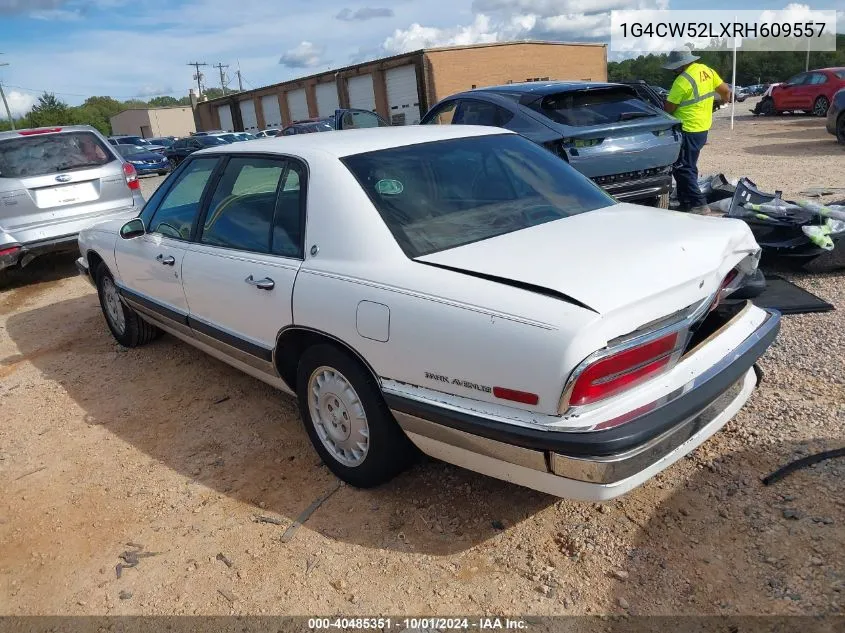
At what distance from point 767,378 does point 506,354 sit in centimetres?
224

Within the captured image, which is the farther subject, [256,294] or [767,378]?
[767,378]

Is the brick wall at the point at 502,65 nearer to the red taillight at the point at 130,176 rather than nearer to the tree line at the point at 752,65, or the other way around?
the tree line at the point at 752,65

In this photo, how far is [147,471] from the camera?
3.49 meters

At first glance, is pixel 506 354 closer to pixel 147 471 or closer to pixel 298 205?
pixel 298 205

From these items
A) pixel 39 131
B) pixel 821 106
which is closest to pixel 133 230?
pixel 39 131

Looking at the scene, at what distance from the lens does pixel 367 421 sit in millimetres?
2820

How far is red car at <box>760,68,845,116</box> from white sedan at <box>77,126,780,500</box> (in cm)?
2227

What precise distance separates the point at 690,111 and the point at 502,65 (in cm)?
3098

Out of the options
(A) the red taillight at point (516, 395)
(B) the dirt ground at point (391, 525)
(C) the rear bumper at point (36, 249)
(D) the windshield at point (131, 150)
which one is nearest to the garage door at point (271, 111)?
(D) the windshield at point (131, 150)

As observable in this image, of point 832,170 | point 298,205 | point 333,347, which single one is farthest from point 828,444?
point 832,170

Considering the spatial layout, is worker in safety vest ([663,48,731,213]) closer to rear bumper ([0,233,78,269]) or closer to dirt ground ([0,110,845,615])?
dirt ground ([0,110,845,615])

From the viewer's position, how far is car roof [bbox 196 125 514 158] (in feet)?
10.5

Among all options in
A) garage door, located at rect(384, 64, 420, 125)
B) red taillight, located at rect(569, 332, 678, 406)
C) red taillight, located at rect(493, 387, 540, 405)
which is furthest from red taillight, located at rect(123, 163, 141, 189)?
garage door, located at rect(384, 64, 420, 125)

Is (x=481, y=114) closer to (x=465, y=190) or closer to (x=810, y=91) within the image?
(x=465, y=190)
